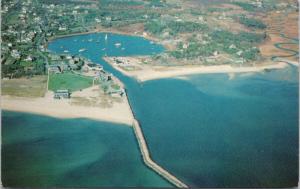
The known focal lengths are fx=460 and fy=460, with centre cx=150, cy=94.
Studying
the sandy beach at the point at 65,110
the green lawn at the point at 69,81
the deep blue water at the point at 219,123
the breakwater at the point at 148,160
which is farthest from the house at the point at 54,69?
the breakwater at the point at 148,160

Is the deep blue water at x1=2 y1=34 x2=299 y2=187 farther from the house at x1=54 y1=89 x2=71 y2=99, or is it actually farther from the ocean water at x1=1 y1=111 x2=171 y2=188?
the house at x1=54 y1=89 x2=71 y2=99

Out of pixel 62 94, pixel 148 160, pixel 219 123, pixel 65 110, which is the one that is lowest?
pixel 148 160

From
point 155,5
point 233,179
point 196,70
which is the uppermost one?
point 155,5

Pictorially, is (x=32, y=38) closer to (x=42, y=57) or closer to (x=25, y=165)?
(x=42, y=57)

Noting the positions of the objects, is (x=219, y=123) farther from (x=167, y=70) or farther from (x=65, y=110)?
(x=65, y=110)

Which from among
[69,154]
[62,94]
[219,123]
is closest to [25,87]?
[62,94]

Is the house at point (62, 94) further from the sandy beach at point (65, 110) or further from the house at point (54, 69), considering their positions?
the house at point (54, 69)

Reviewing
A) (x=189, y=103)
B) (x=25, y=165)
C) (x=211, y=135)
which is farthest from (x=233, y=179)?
(x=25, y=165)
